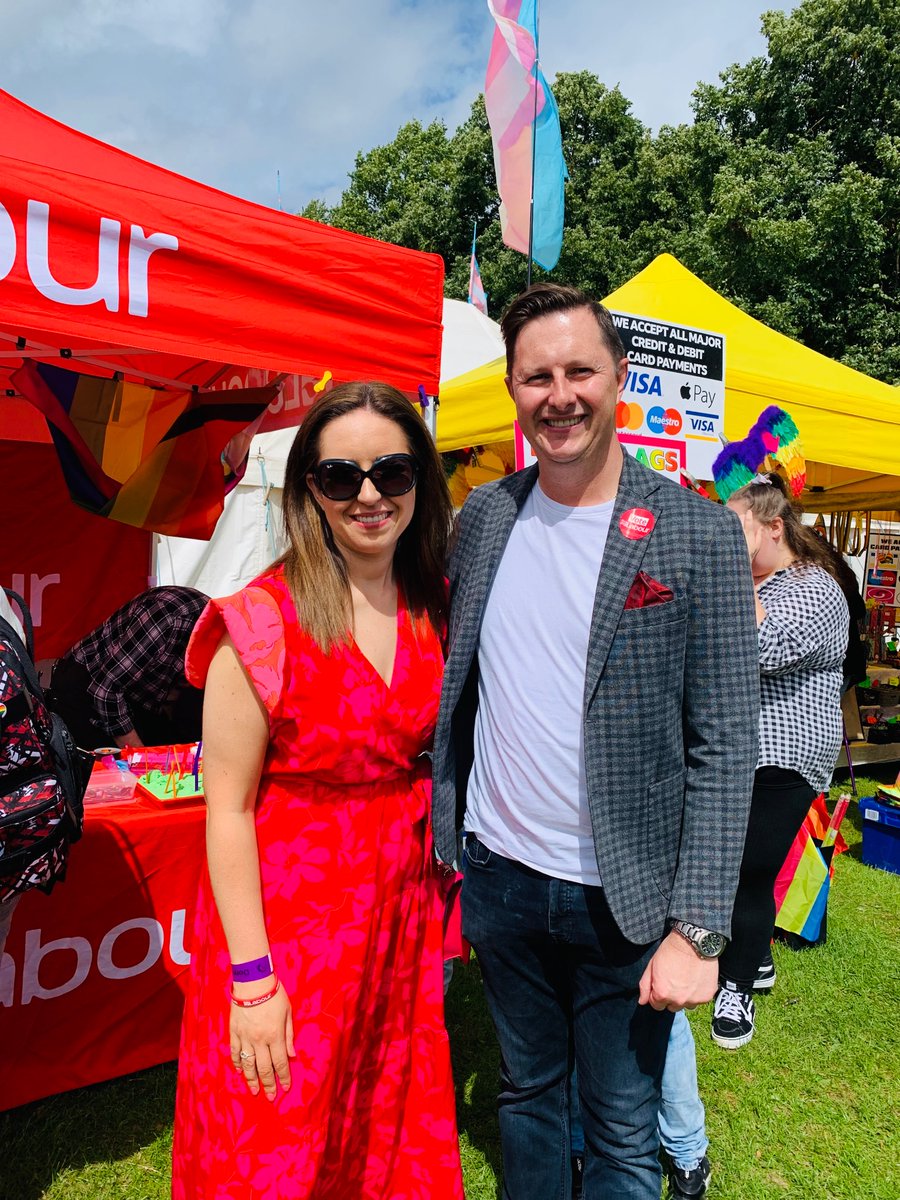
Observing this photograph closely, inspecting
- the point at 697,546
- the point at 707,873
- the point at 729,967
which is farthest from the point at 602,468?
the point at 729,967

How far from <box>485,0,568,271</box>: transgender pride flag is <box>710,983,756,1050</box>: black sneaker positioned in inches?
123

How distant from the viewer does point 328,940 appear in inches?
55.0

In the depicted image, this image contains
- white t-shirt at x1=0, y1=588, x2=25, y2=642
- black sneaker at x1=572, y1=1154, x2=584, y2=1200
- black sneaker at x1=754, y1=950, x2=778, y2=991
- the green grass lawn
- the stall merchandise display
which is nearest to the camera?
white t-shirt at x1=0, y1=588, x2=25, y2=642

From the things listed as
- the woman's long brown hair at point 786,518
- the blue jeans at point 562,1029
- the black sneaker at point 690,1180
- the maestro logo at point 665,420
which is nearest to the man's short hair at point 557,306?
the blue jeans at point 562,1029

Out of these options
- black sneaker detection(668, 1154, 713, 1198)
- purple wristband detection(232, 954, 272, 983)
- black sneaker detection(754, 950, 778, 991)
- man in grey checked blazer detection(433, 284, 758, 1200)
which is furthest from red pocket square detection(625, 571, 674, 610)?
black sneaker detection(754, 950, 778, 991)

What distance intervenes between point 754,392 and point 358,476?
3798mm

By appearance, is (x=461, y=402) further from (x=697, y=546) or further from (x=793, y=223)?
(x=793, y=223)

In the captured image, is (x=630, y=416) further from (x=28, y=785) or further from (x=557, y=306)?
(x=28, y=785)

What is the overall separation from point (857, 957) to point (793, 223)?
13.4 metres

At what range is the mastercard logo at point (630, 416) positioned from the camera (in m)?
3.57

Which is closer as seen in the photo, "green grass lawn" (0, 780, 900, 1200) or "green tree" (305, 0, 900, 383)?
"green grass lawn" (0, 780, 900, 1200)

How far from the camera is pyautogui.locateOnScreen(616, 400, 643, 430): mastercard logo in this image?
3.57 m

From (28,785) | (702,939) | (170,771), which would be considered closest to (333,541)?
(28,785)

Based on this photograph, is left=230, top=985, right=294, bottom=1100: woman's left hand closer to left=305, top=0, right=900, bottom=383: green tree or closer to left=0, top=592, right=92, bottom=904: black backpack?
left=0, top=592, right=92, bottom=904: black backpack
